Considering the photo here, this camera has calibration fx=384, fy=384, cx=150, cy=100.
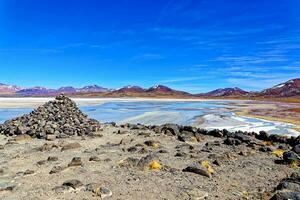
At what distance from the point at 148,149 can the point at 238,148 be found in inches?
157

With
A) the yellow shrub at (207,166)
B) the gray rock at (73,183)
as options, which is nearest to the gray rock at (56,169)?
the gray rock at (73,183)

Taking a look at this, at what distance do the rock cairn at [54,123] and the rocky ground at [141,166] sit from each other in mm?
60

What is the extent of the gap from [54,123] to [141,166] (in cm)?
1009

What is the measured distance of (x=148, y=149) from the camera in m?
16.5

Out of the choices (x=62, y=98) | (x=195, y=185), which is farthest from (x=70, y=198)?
(x=62, y=98)

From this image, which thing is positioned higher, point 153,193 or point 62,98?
point 62,98

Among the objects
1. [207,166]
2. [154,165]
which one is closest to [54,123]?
[154,165]

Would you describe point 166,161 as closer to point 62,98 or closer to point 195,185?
point 195,185

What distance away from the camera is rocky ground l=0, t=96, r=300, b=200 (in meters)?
10.1

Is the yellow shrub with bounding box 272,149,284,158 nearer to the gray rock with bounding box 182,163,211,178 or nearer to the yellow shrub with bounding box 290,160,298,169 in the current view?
the yellow shrub with bounding box 290,160,298,169

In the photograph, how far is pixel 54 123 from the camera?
69.6ft

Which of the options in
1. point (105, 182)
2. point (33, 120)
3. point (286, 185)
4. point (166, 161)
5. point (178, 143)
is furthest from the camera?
point (33, 120)

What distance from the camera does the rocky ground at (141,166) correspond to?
33.1ft

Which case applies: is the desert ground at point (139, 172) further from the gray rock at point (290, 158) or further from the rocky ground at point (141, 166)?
the gray rock at point (290, 158)
